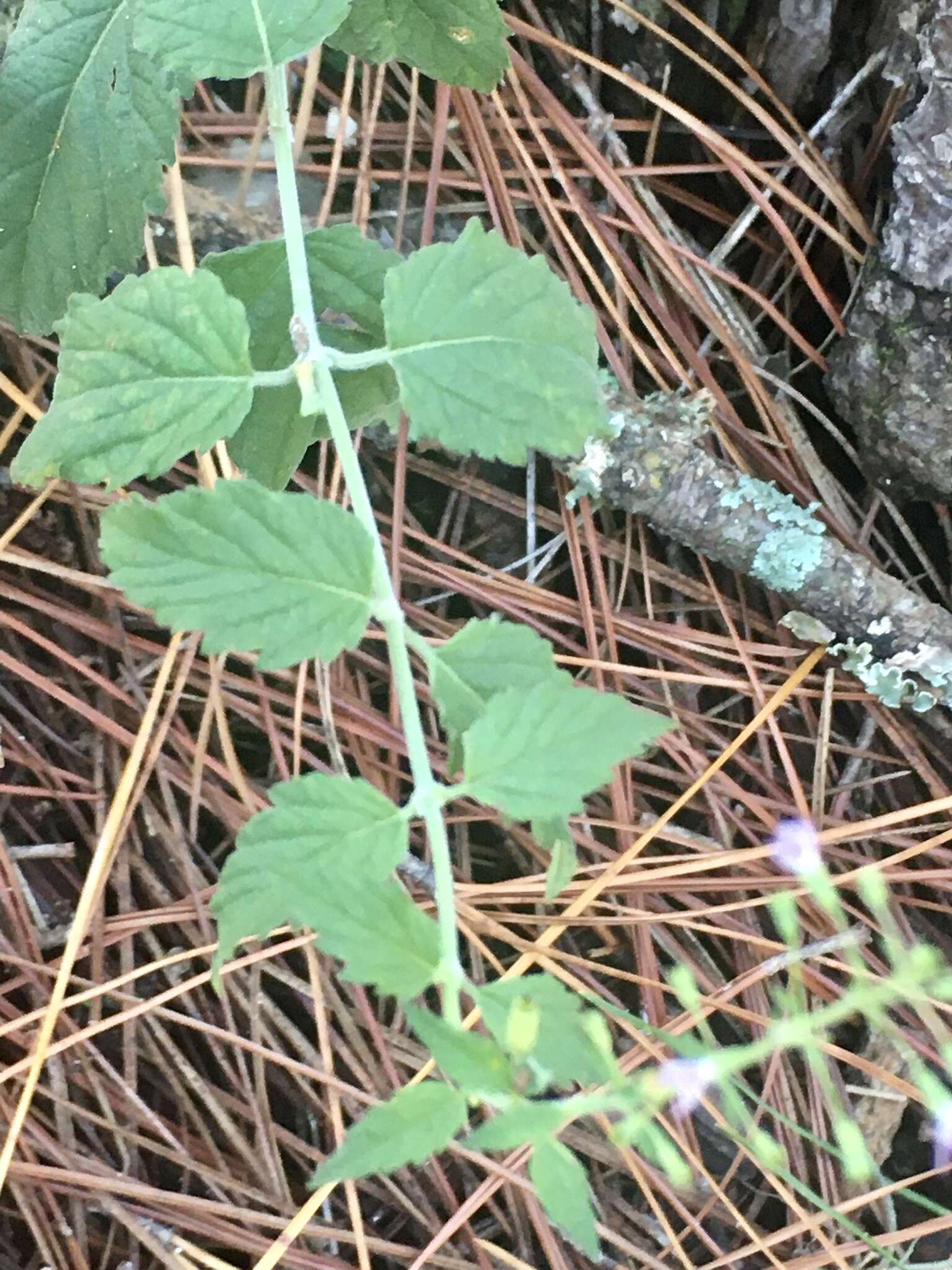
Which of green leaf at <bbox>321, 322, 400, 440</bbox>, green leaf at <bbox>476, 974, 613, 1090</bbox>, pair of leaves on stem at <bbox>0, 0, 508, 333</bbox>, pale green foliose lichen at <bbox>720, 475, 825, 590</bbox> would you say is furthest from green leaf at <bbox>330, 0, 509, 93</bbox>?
green leaf at <bbox>476, 974, 613, 1090</bbox>

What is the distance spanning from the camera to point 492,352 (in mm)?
663

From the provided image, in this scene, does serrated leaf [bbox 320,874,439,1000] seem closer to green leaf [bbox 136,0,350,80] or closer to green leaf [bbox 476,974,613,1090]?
green leaf [bbox 476,974,613,1090]

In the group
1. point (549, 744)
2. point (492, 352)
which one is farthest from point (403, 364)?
point (549, 744)

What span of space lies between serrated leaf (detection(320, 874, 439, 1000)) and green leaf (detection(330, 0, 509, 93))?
68cm

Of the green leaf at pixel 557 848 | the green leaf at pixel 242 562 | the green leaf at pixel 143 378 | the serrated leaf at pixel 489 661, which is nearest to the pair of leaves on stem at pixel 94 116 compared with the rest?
the green leaf at pixel 143 378

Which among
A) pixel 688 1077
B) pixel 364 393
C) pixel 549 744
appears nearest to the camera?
pixel 688 1077

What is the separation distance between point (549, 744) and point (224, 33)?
0.54m

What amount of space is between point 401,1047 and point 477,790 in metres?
0.62

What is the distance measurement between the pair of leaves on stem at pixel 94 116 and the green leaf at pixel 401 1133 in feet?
2.23

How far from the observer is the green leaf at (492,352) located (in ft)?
2.16

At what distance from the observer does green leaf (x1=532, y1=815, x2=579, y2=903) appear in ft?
2.21

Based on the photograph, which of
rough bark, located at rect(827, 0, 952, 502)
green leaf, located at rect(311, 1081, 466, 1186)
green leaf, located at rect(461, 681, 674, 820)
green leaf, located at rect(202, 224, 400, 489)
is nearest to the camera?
green leaf, located at rect(311, 1081, 466, 1186)

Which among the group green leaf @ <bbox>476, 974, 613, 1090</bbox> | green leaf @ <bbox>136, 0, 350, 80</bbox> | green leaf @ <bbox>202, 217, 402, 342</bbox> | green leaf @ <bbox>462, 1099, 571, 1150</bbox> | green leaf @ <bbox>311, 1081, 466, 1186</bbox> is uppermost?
green leaf @ <bbox>136, 0, 350, 80</bbox>

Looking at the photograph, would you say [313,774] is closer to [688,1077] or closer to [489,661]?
[489,661]
